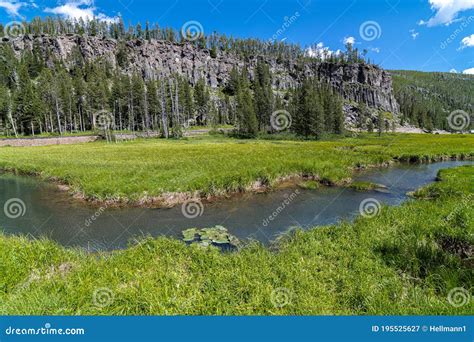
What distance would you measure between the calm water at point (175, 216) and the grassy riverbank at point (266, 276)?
3441 millimetres

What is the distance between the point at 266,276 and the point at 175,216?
35.1 feet

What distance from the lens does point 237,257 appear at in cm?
1034

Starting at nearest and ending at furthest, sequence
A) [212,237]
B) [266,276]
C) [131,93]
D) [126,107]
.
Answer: [266,276], [212,237], [131,93], [126,107]

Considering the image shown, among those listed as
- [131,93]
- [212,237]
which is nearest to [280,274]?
[212,237]

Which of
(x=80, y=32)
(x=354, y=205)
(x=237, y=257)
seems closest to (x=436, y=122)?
(x=354, y=205)

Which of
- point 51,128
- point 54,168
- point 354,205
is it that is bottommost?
point 354,205

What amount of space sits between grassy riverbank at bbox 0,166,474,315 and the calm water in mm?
3441

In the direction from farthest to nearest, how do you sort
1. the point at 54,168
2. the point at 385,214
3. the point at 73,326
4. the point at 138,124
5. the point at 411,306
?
the point at 138,124 → the point at 54,168 → the point at 385,214 → the point at 411,306 → the point at 73,326

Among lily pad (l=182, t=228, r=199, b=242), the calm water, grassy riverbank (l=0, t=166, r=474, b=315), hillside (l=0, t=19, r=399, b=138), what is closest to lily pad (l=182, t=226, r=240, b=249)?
lily pad (l=182, t=228, r=199, b=242)

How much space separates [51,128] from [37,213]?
9258 centimetres

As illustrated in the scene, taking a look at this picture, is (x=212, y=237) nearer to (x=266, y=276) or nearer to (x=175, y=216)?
(x=175, y=216)

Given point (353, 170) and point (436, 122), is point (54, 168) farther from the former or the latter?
point (436, 122)

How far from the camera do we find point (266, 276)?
8.63 m

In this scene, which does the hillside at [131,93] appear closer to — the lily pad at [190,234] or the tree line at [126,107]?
the tree line at [126,107]
